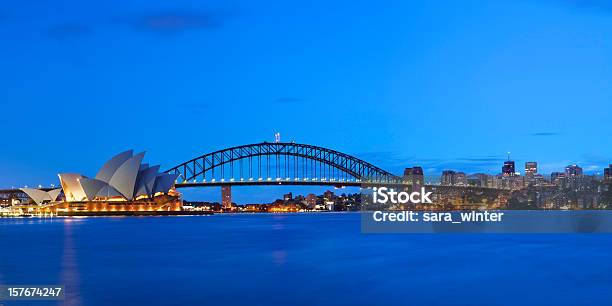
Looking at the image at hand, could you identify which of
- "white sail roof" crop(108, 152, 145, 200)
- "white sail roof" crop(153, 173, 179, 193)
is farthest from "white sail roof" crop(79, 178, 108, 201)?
"white sail roof" crop(153, 173, 179, 193)

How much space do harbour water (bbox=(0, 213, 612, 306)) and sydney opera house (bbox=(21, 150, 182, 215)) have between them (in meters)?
59.2

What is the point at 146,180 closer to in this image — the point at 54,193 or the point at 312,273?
the point at 54,193

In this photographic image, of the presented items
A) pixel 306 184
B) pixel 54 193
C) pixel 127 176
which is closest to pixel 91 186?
pixel 127 176

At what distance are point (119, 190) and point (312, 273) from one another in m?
80.0

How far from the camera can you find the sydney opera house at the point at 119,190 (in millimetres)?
98875

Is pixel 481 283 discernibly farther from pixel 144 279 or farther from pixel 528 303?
pixel 144 279

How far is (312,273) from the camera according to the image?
82.3ft

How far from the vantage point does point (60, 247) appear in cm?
3738

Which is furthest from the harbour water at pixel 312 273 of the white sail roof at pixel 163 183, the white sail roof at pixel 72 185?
the white sail roof at pixel 163 183

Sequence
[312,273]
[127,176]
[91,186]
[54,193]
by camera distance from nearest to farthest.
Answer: [312,273]
[127,176]
[91,186]
[54,193]

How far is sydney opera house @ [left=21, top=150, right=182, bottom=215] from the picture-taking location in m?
98.9

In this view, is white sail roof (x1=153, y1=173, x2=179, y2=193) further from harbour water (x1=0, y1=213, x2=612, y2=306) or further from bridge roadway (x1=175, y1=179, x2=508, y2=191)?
harbour water (x1=0, y1=213, x2=612, y2=306)

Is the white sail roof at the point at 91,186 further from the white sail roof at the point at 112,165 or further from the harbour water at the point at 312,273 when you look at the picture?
the harbour water at the point at 312,273

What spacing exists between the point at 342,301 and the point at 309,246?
20.5 m
